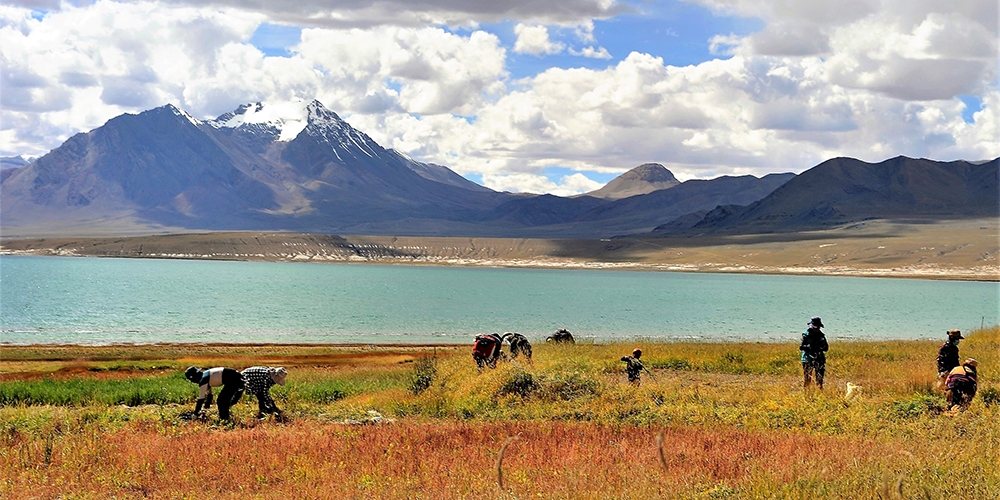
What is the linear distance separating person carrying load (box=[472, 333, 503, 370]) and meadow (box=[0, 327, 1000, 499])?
48cm

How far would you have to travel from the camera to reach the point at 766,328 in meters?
68.2

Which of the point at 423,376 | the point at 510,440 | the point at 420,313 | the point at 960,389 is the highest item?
the point at 510,440

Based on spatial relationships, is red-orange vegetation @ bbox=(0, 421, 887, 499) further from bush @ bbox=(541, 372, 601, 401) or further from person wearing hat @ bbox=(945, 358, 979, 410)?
person wearing hat @ bbox=(945, 358, 979, 410)

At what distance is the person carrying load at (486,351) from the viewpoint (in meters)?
23.8

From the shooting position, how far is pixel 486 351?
79.3 ft

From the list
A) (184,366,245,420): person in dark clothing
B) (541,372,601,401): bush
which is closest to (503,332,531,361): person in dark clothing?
(541,372,601,401): bush

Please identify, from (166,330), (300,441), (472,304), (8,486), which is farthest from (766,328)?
(8,486)

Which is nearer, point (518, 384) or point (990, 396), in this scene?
point (990, 396)

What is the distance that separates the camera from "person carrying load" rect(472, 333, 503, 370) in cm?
2380

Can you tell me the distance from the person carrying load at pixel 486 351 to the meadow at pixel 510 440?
1.59ft

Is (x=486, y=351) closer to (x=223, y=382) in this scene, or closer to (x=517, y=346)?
(x=517, y=346)

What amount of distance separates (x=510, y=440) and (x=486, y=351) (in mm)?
16328

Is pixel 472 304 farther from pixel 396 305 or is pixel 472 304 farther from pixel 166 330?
pixel 166 330

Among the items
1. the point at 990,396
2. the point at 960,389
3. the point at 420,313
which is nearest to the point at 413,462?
the point at 960,389
